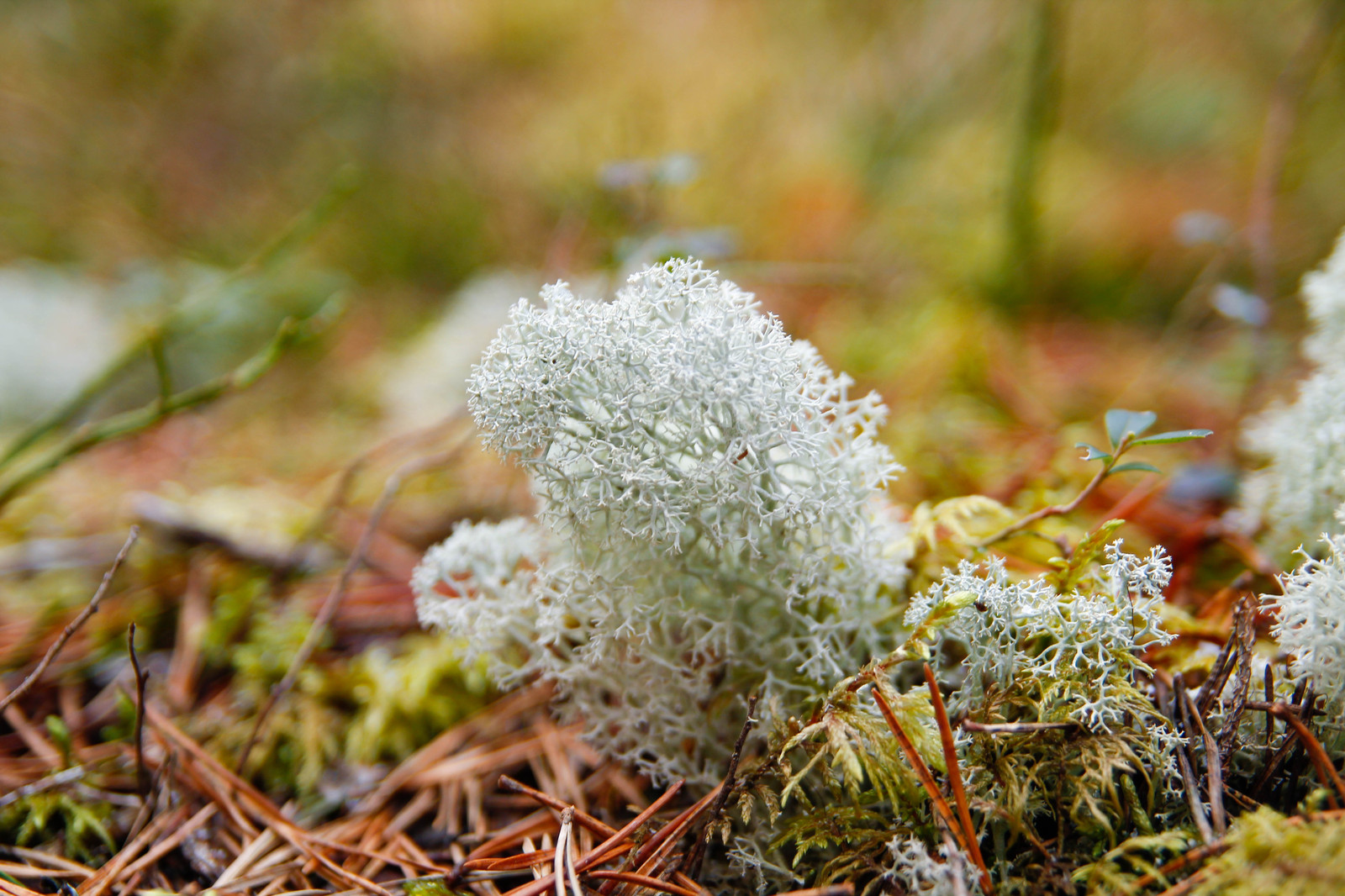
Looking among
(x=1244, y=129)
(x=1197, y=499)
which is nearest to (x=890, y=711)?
(x=1197, y=499)

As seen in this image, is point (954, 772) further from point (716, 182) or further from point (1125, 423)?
point (716, 182)

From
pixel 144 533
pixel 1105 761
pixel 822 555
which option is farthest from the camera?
pixel 144 533

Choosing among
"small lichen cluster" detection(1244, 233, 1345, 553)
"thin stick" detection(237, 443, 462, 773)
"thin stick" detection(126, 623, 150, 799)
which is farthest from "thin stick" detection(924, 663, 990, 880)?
"thin stick" detection(126, 623, 150, 799)

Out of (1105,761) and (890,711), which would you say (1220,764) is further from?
(890,711)

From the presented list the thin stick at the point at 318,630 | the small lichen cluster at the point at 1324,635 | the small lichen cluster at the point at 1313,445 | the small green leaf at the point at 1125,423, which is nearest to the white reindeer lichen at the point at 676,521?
the thin stick at the point at 318,630

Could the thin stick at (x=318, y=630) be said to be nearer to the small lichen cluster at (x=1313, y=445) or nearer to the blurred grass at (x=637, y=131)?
the small lichen cluster at (x=1313, y=445)

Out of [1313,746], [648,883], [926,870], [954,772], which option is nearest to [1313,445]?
[1313,746]
